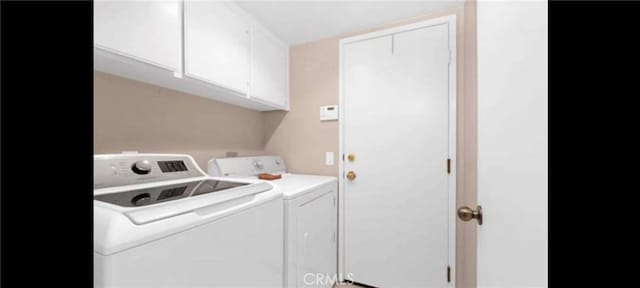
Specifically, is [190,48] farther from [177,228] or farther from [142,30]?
[177,228]

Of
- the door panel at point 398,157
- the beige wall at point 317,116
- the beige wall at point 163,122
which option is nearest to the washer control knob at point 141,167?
the beige wall at point 163,122

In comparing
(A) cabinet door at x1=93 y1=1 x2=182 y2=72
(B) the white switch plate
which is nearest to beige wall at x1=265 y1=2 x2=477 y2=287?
(B) the white switch plate

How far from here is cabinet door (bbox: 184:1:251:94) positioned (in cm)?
127

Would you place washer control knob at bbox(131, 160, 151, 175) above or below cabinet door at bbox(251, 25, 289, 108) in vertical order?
below

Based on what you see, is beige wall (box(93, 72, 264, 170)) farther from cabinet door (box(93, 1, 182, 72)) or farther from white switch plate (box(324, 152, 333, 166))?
white switch plate (box(324, 152, 333, 166))

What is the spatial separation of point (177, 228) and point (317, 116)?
153cm

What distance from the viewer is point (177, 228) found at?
2.27 ft

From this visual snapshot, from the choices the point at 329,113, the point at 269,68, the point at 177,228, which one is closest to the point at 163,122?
the point at 269,68

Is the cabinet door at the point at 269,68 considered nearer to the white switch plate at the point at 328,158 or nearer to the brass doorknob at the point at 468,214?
the white switch plate at the point at 328,158

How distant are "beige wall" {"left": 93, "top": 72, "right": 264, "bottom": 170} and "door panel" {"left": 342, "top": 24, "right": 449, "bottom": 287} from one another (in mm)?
994

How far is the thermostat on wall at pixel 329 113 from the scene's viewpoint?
1993 mm

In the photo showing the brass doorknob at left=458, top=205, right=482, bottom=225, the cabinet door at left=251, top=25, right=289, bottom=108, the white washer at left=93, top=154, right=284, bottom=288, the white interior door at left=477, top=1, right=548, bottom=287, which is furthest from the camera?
the cabinet door at left=251, top=25, right=289, bottom=108
